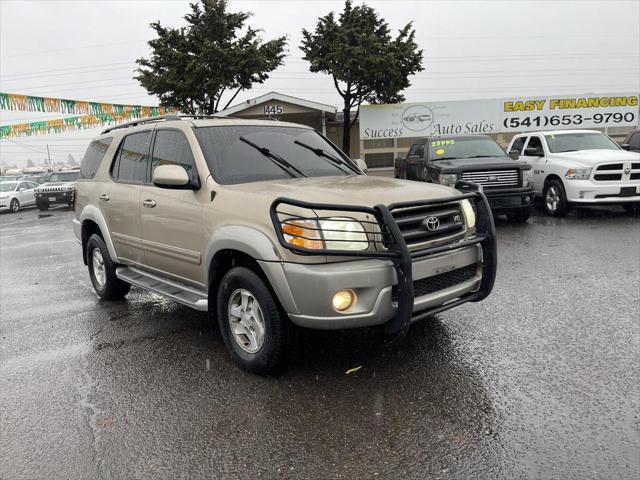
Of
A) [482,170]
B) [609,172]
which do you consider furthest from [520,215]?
[609,172]

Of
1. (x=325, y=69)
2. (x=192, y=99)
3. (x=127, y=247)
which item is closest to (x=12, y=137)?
(x=192, y=99)

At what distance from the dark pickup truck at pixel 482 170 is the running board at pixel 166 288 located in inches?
244

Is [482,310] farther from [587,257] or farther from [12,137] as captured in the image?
[12,137]

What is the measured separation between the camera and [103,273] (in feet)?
19.7

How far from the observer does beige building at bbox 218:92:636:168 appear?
74.2 feet

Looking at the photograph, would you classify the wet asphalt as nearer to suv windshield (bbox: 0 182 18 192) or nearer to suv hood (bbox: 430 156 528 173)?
suv hood (bbox: 430 156 528 173)

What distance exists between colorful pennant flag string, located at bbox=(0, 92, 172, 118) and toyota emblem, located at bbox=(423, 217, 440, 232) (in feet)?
69.6

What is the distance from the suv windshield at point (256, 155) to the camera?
423cm

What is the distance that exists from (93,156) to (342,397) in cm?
452

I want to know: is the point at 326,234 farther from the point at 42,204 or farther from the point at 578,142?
the point at 42,204

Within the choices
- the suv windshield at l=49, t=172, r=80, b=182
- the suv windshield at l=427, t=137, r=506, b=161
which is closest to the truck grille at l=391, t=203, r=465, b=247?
the suv windshield at l=427, t=137, r=506, b=161

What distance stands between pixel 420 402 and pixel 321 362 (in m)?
0.92

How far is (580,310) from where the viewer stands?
4.87 meters

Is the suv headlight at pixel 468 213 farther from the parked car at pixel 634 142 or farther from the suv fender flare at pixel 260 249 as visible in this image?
the parked car at pixel 634 142
